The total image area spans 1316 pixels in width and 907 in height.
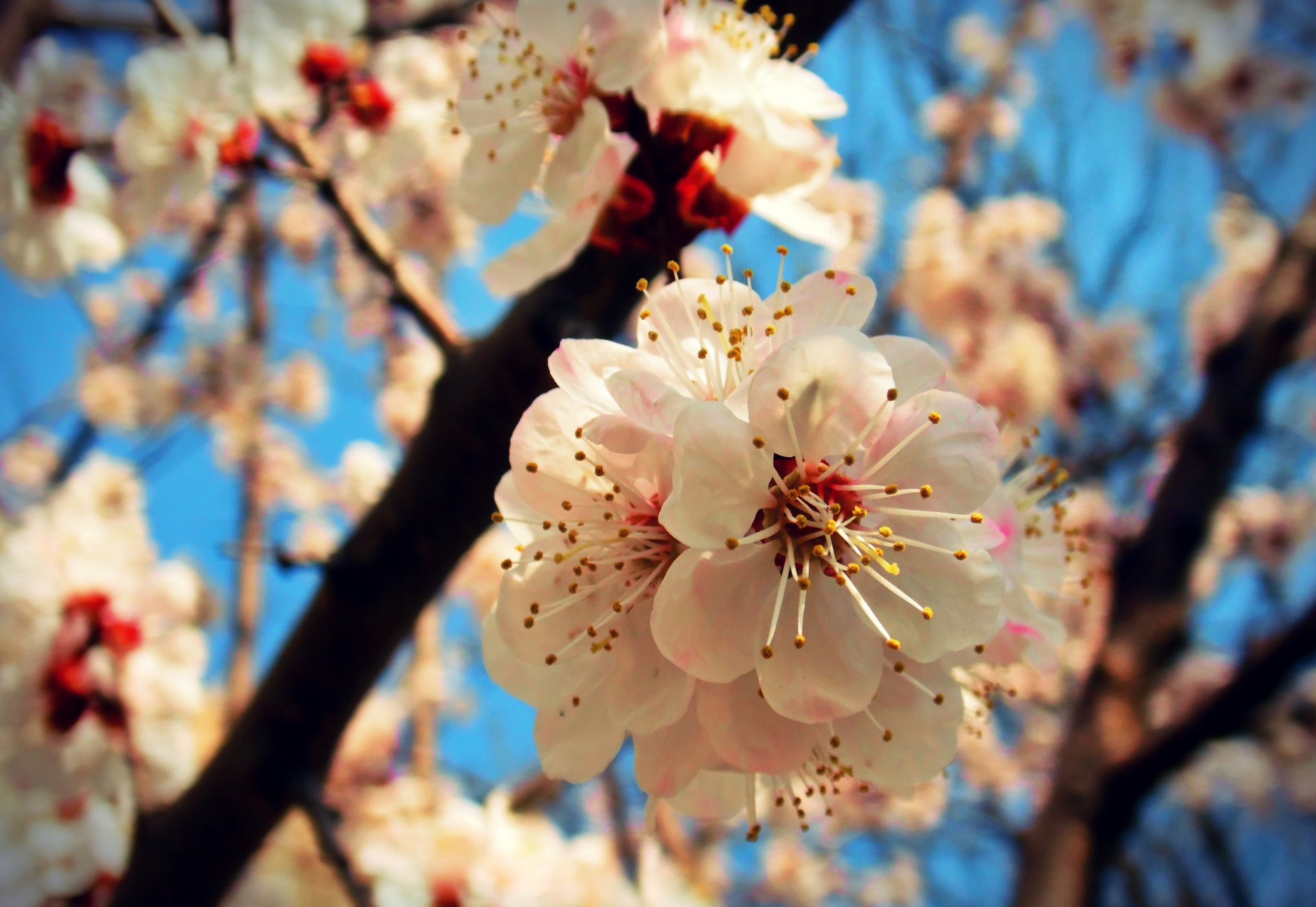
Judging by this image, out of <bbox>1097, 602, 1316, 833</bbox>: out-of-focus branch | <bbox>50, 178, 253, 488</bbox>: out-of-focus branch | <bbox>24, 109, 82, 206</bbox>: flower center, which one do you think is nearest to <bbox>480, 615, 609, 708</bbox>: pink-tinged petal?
<bbox>24, 109, 82, 206</bbox>: flower center

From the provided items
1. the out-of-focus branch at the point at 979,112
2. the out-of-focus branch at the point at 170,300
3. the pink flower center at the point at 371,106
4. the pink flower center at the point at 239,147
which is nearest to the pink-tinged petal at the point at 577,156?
the pink flower center at the point at 239,147

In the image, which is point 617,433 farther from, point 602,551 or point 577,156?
point 577,156

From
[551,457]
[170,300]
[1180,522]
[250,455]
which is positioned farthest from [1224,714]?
[250,455]

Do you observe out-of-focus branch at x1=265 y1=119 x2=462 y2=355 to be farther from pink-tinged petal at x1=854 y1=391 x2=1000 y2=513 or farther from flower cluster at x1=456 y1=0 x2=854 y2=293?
pink-tinged petal at x1=854 y1=391 x2=1000 y2=513

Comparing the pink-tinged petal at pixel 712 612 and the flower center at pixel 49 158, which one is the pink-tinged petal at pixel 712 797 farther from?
the flower center at pixel 49 158


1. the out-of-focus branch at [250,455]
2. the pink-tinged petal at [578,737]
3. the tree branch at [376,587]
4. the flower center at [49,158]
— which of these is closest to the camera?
the pink-tinged petal at [578,737]

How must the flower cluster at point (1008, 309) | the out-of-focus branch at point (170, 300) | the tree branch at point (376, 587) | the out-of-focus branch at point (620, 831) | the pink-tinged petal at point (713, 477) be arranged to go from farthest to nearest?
the flower cluster at point (1008, 309) → the out-of-focus branch at point (170, 300) → the out-of-focus branch at point (620, 831) → the tree branch at point (376, 587) → the pink-tinged petal at point (713, 477)

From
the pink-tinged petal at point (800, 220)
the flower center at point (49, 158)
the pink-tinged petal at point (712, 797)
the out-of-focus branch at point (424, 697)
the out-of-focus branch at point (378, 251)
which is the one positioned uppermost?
the pink-tinged petal at point (800, 220)
